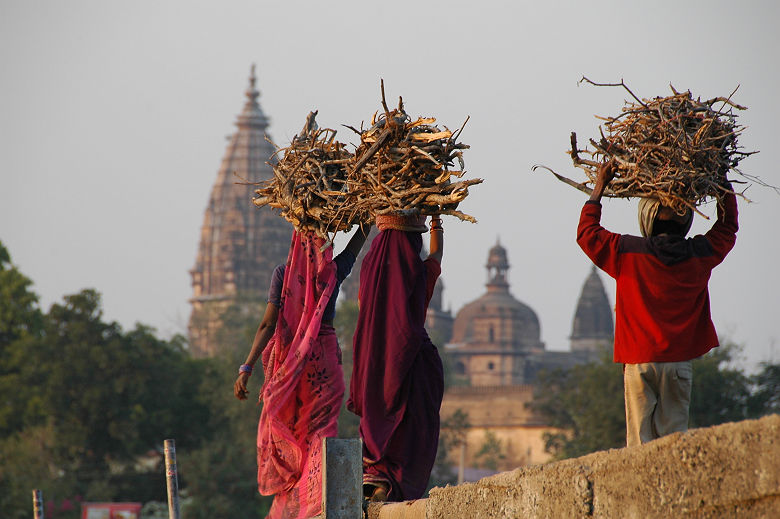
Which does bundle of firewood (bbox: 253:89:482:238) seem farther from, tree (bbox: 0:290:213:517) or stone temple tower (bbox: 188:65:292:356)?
stone temple tower (bbox: 188:65:292:356)

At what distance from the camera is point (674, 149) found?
14.7ft

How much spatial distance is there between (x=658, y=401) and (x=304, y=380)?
191cm

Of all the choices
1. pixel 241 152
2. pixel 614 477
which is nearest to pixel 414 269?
pixel 614 477

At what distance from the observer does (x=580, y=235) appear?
15.0ft

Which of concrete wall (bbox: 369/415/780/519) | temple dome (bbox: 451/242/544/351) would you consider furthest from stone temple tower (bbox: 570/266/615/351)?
concrete wall (bbox: 369/415/780/519)

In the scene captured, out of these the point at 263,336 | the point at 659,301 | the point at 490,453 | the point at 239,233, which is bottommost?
the point at 659,301

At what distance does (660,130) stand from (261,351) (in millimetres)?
2343

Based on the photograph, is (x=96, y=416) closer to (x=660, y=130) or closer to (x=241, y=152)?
(x=660, y=130)

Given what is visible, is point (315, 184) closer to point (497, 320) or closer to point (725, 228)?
point (725, 228)

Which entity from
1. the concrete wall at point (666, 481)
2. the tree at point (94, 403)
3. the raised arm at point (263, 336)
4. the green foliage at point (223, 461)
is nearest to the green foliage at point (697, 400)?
the green foliage at point (223, 461)

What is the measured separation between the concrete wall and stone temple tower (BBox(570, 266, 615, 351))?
91614mm

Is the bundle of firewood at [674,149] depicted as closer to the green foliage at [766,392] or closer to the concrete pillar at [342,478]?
the concrete pillar at [342,478]

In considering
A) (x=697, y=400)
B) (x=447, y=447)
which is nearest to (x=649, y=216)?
(x=697, y=400)

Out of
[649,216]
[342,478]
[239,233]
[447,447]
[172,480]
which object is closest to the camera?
[649,216]
